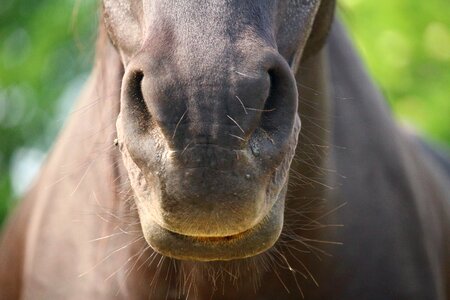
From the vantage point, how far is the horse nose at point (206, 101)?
2.24 metres

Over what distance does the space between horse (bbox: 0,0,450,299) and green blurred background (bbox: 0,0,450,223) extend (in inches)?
129

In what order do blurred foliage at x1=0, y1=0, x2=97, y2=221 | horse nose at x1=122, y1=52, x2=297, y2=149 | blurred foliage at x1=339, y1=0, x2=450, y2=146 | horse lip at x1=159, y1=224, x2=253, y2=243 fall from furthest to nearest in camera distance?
1. blurred foliage at x1=0, y1=0, x2=97, y2=221
2. blurred foliage at x1=339, y1=0, x2=450, y2=146
3. horse lip at x1=159, y1=224, x2=253, y2=243
4. horse nose at x1=122, y1=52, x2=297, y2=149

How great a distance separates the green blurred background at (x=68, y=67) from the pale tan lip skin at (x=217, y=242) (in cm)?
468

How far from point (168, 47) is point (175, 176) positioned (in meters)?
0.34

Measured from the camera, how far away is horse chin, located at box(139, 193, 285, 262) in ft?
7.79

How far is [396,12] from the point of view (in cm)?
841

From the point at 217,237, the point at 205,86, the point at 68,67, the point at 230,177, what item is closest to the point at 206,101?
the point at 205,86

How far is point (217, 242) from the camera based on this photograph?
2.38m

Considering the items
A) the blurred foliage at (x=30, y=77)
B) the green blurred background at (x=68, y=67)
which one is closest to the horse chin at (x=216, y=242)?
the green blurred background at (x=68, y=67)

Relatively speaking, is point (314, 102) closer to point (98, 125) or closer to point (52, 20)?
point (98, 125)

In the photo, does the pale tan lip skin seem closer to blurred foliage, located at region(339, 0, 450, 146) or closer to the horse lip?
the horse lip

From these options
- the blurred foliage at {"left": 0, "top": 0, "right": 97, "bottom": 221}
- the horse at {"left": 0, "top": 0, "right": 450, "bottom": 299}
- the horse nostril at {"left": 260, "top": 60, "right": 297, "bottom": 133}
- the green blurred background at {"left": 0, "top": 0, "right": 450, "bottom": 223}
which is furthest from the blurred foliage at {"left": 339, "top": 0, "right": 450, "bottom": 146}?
the horse nostril at {"left": 260, "top": 60, "right": 297, "bottom": 133}

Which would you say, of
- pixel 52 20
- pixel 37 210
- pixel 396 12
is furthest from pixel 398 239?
pixel 52 20

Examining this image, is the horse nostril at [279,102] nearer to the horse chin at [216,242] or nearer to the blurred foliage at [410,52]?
the horse chin at [216,242]
